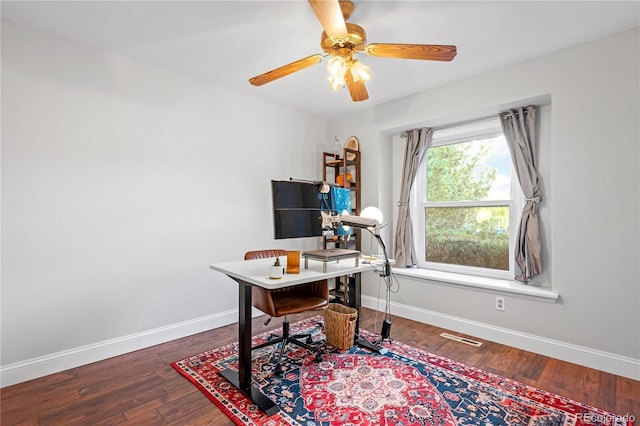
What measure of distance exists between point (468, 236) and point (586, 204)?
3.71ft

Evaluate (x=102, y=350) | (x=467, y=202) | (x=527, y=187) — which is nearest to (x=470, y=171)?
(x=467, y=202)

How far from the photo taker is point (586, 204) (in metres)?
2.42

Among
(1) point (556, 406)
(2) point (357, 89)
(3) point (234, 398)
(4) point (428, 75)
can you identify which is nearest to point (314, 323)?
(3) point (234, 398)

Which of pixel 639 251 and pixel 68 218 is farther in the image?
pixel 68 218

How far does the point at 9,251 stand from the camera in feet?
7.10

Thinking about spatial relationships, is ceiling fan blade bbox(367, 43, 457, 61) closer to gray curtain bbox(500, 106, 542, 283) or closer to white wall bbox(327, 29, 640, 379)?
white wall bbox(327, 29, 640, 379)

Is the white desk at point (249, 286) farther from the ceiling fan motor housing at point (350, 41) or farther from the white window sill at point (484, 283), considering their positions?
the ceiling fan motor housing at point (350, 41)

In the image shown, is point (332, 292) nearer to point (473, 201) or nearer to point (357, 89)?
point (473, 201)

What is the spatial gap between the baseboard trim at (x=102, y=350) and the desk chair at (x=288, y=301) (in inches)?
36.3

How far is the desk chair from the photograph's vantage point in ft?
7.51

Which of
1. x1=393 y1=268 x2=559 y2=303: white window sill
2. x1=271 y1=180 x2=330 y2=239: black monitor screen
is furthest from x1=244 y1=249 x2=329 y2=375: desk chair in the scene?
x1=393 y1=268 x2=559 y2=303: white window sill

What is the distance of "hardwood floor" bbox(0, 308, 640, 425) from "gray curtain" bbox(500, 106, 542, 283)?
0.77m

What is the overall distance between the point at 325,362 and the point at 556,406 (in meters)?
1.50

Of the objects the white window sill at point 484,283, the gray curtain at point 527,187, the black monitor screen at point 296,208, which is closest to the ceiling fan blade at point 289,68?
the black monitor screen at point 296,208
